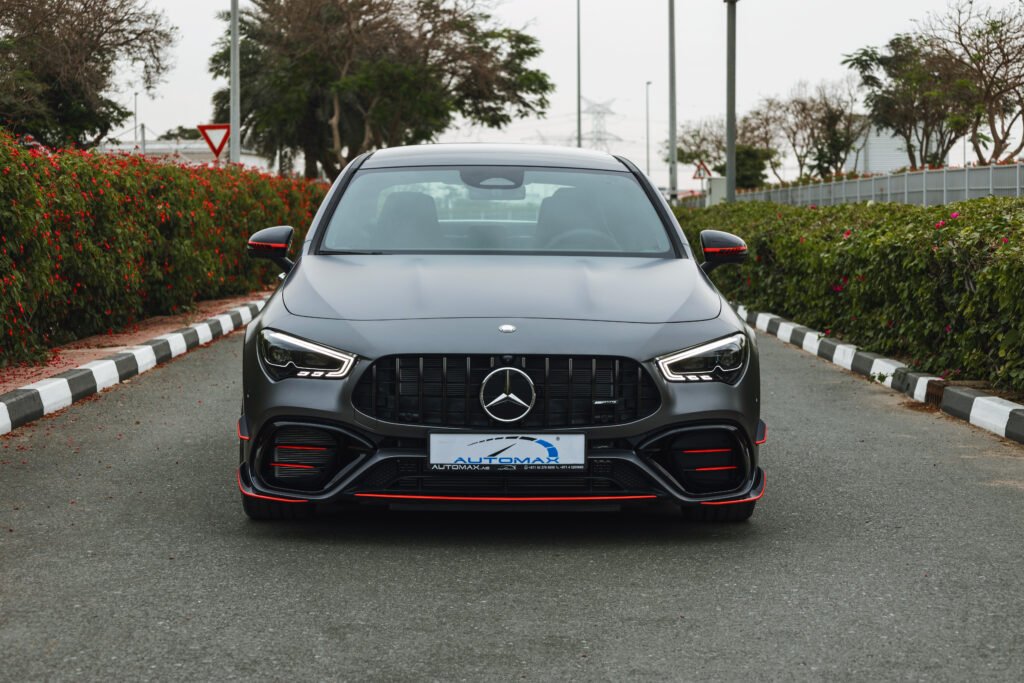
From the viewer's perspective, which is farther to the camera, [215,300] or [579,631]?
[215,300]

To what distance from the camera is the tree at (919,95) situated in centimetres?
4709

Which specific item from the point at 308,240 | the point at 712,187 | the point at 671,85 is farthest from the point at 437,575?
the point at 712,187

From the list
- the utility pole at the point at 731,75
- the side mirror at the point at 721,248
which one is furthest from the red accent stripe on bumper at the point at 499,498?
the utility pole at the point at 731,75

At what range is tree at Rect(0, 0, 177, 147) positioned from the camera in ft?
97.2

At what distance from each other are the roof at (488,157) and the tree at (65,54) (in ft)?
66.6

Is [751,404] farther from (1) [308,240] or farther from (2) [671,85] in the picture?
(2) [671,85]

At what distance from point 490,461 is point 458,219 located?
5.47ft

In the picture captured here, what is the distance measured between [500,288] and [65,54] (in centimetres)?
3056

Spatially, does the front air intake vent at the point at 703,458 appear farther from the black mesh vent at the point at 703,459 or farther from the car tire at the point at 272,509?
the car tire at the point at 272,509

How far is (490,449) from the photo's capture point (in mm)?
4887

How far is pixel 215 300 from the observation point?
1798cm

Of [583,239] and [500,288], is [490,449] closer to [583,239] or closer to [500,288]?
[500,288]

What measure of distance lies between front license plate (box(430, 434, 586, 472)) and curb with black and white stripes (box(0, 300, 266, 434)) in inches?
107

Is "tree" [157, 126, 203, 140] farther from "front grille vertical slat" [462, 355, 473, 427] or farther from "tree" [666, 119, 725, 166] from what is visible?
"front grille vertical slat" [462, 355, 473, 427]
